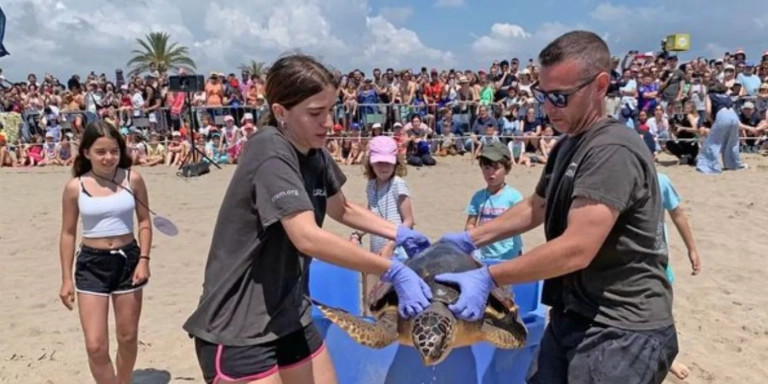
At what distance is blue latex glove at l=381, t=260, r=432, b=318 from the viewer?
2.36 meters

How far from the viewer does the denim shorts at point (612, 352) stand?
2.12 meters

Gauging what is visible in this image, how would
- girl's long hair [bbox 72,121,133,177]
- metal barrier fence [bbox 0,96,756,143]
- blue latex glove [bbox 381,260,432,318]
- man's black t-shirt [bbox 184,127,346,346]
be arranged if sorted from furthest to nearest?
1. metal barrier fence [bbox 0,96,756,143]
2. girl's long hair [bbox 72,121,133,177]
3. blue latex glove [bbox 381,260,432,318]
4. man's black t-shirt [bbox 184,127,346,346]

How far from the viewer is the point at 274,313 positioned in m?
2.24

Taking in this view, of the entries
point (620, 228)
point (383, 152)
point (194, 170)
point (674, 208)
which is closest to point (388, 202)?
point (383, 152)

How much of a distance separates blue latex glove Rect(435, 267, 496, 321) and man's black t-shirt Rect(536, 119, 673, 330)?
0.29 m

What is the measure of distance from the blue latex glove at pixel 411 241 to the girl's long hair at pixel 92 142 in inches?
63.4

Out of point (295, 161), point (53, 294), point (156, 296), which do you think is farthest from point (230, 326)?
point (53, 294)

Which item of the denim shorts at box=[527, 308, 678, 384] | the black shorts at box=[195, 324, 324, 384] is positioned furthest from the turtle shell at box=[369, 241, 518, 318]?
the black shorts at box=[195, 324, 324, 384]

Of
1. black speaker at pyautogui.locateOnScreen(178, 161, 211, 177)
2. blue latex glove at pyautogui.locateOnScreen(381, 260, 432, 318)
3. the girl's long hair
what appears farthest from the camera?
black speaker at pyautogui.locateOnScreen(178, 161, 211, 177)

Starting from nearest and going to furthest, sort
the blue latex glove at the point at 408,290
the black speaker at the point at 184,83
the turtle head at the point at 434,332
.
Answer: the turtle head at the point at 434,332 → the blue latex glove at the point at 408,290 → the black speaker at the point at 184,83

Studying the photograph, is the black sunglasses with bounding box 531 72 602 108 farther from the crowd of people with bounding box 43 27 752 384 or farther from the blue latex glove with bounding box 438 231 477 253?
the blue latex glove with bounding box 438 231 477 253

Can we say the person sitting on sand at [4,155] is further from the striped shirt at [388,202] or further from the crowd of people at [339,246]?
the striped shirt at [388,202]

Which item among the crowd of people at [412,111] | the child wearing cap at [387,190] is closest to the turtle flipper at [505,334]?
the child wearing cap at [387,190]

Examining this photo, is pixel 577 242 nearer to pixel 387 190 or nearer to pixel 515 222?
pixel 515 222
